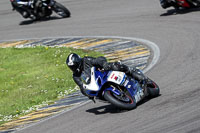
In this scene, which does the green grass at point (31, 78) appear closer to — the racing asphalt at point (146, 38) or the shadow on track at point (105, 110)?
the racing asphalt at point (146, 38)

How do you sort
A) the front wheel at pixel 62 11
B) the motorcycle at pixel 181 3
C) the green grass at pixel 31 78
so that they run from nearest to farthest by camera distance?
the green grass at pixel 31 78
the motorcycle at pixel 181 3
the front wheel at pixel 62 11

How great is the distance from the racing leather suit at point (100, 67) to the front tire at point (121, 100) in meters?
0.45

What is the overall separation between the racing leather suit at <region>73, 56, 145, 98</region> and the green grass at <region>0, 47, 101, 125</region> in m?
2.62

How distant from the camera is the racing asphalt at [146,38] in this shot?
25.9 feet

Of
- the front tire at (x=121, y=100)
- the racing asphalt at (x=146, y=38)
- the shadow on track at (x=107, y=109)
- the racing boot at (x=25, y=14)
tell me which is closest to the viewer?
the racing asphalt at (x=146, y=38)

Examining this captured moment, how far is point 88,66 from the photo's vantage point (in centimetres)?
883

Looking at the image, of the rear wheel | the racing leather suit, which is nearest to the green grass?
the racing leather suit

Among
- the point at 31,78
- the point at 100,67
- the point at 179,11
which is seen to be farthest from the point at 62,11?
the point at 100,67

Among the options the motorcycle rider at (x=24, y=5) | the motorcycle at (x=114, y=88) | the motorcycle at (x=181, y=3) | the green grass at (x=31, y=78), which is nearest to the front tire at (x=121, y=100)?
the motorcycle at (x=114, y=88)

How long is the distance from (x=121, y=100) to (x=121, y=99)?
1.0 inches

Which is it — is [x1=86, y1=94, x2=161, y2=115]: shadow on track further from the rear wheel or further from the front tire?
the front tire

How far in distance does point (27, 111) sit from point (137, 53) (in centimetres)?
404

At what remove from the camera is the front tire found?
8402 millimetres

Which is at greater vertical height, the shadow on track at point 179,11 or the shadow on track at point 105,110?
the shadow on track at point 179,11
